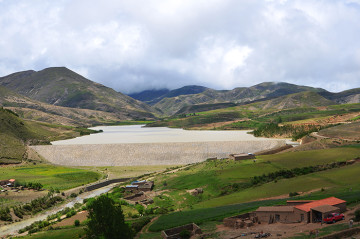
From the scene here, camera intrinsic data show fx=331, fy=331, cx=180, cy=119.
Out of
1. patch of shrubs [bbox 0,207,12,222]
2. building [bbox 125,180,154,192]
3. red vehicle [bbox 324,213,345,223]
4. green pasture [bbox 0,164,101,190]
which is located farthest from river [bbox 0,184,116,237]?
red vehicle [bbox 324,213,345,223]

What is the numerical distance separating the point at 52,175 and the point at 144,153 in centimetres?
3381

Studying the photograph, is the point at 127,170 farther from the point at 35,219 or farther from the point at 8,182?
the point at 35,219

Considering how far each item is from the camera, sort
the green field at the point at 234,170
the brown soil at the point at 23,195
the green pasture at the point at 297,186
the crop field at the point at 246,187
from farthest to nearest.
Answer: the brown soil at the point at 23,195 → the green field at the point at 234,170 → the green pasture at the point at 297,186 → the crop field at the point at 246,187

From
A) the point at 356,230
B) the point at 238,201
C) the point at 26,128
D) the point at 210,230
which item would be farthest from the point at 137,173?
the point at 26,128

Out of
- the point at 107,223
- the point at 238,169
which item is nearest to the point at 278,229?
the point at 107,223

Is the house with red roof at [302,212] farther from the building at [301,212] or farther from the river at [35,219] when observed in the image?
the river at [35,219]

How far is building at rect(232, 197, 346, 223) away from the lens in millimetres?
31375

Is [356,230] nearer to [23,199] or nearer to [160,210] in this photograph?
[160,210]

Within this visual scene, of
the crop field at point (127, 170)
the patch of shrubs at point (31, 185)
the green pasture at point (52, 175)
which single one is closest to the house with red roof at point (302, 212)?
the green pasture at point (52, 175)

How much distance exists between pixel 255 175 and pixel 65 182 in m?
46.8

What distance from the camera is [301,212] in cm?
3250

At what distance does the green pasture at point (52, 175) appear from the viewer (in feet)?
262

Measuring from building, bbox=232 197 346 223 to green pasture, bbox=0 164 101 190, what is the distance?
5388cm

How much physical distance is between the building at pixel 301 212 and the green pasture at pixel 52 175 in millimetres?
53885
